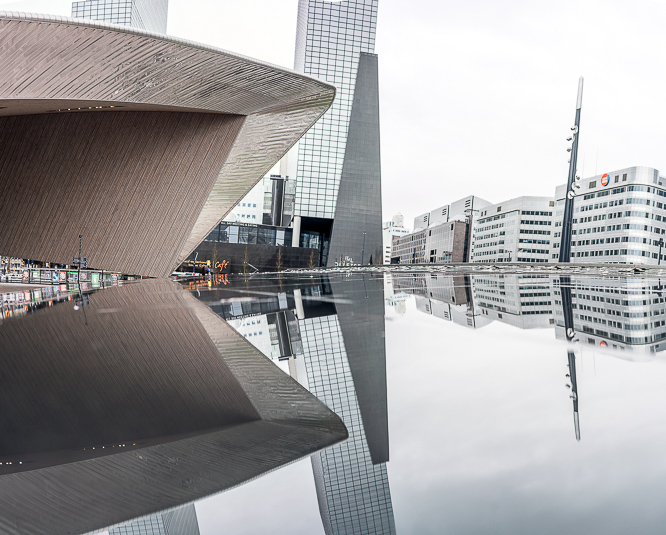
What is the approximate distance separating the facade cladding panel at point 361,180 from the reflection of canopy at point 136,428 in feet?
211

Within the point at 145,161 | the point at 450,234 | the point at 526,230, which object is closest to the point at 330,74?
the point at 145,161

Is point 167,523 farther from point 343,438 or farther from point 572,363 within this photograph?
point 572,363

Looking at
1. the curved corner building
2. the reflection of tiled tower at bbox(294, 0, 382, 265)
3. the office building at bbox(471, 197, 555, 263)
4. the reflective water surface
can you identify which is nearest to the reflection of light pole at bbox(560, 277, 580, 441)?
the reflective water surface

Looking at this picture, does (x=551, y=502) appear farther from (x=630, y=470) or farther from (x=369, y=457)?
(x=369, y=457)

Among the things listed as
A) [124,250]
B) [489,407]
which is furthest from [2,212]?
[489,407]

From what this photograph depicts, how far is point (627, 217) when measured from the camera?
3088 inches

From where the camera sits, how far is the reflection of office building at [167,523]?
1.35 metres

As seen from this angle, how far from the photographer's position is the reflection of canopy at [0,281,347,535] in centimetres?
150

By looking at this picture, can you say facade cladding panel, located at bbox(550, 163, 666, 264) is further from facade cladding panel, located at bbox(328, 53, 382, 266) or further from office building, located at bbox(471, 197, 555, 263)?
facade cladding panel, located at bbox(328, 53, 382, 266)

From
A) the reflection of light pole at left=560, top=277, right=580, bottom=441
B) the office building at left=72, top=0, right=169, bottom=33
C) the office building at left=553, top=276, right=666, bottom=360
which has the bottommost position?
the reflection of light pole at left=560, top=277, right=580, bottom=441

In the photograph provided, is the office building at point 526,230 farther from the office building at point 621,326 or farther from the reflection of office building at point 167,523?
the reflection of office building at point 167,523

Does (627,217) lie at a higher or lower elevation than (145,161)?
higher

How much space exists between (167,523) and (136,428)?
3.39 ft

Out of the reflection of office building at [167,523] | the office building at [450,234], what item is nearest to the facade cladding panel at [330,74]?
the office building at [450,234]
